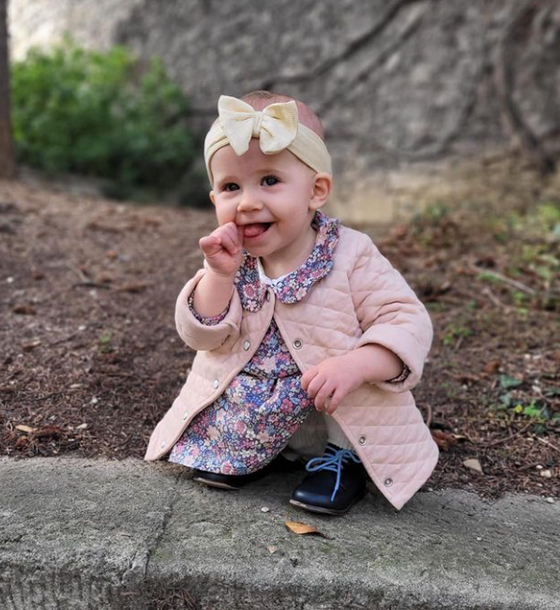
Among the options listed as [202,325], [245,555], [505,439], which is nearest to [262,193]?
[202,325]

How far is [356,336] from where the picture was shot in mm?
1940

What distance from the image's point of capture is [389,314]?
6.20ft

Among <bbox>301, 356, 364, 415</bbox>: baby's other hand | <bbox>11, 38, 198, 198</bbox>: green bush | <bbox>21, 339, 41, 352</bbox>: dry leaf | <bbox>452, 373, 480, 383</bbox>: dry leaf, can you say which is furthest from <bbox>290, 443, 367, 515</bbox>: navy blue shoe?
<bbox>11, 38, 198, 198</bbox>: green bush

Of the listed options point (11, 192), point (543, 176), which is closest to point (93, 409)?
point (11, 192)

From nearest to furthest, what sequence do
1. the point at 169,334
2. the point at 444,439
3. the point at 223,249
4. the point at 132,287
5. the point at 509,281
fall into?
the point at 223,249
the point at 444,439
the point at 169,334
the point at 132,287
the point at 509,281

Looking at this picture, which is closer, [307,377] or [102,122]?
[307,377]

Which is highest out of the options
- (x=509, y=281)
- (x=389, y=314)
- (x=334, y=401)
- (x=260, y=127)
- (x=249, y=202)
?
(x=260, y=127)

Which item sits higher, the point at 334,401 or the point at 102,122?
the point at 334,401

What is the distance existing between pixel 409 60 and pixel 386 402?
4.37 metres

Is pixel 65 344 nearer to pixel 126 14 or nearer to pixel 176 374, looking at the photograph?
pixel 176 374

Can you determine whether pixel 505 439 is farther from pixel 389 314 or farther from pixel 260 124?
pixel 260 124

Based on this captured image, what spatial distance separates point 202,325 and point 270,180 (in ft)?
1.31

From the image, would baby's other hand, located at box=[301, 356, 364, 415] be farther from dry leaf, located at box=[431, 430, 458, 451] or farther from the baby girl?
dry leaf, located at box=[431, 430, 458, 451]

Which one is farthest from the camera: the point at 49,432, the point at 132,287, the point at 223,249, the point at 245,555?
the point at 132,287
